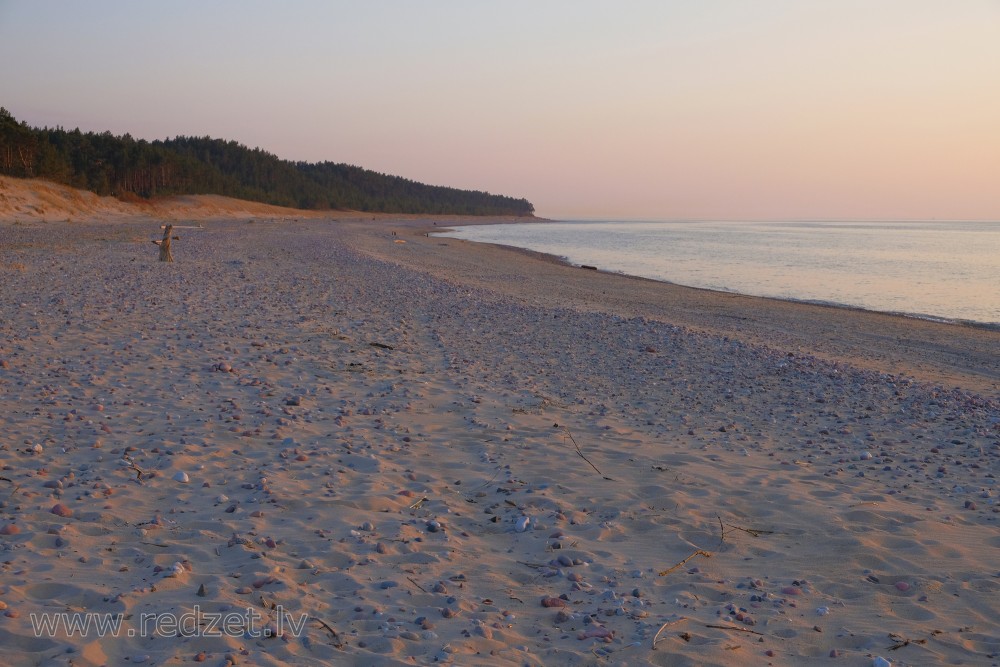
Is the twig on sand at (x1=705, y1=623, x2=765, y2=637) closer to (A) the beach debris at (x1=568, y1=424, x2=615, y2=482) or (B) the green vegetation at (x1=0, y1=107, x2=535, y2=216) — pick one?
(A) the beach debris at (x1=568, y1=424, x2=615, y2=482)

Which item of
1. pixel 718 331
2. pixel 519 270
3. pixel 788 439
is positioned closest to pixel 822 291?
pixel 519 270

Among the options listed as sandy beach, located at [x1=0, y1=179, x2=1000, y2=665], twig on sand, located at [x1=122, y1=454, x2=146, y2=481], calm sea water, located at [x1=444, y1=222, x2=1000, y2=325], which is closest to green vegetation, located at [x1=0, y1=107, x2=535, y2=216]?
calm sea water, located at [x1=444, y1=222, x2=1000, y2=325]

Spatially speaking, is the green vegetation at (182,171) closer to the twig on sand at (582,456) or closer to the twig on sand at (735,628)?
the twig on sand at (582,456)

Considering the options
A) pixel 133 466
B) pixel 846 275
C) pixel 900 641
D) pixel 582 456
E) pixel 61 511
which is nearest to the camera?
pixel 900 641

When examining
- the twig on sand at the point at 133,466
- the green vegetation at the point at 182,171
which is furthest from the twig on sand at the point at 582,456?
the green vegetation at the point at 182,171

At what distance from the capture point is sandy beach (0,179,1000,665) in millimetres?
3662

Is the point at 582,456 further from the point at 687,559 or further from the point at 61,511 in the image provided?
the point at 61,511

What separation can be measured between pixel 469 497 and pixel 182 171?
81.6 m

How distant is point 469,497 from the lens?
5.58 meters

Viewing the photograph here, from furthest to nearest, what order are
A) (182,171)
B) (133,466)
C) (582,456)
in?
(182,171), (582,456), (133,466)

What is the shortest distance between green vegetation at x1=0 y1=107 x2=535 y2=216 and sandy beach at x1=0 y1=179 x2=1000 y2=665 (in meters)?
47.1

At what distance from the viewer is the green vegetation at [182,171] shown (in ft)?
169

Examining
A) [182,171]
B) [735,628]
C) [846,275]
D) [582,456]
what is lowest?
[735,628]

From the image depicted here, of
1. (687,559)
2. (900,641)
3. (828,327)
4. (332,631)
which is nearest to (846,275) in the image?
(828,327)
